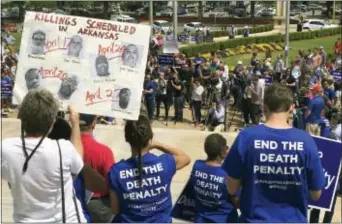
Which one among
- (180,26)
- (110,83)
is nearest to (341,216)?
(110,83)

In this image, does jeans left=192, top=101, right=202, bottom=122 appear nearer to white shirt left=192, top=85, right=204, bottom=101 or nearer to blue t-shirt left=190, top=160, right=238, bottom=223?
white shirt left=192, top=85, right=204, bottom=101

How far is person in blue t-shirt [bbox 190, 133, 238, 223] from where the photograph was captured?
4.95m

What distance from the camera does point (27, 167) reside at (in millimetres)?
3797

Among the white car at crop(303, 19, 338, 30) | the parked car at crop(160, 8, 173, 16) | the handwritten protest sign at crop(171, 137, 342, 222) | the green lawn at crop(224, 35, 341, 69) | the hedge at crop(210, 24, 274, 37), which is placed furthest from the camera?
the parked car at crop(160, 8, 173, 16)

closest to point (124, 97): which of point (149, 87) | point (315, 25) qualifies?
point (149, 87)

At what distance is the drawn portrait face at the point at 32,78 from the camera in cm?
557

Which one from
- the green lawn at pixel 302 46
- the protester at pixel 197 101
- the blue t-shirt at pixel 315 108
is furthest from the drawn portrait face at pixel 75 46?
the green lawn at pixel 302 46

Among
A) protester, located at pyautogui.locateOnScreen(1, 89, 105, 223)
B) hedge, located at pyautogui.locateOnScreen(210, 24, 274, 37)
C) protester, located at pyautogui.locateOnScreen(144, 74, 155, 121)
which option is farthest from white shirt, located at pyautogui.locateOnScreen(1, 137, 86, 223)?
hedge, located at pyautogui.locateOnScreen(210, 24, 274, 37)

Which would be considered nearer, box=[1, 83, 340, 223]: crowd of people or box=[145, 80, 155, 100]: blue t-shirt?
box=[1, 83, 340, 223]: crowd of people

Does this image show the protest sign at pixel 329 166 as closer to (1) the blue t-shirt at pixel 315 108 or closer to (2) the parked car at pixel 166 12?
(1) the blue t-shirt at pixel 315 108

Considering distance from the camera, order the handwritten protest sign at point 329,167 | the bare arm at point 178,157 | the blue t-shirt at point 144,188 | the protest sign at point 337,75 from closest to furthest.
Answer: the blue t-shirt at point 144,188
the bare arm at point 178,157
the handwritten protest sign at point 329,167
the protest sign at point 337,75

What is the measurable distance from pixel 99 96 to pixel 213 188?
4.06ft

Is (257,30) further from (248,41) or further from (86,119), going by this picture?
(86,119)

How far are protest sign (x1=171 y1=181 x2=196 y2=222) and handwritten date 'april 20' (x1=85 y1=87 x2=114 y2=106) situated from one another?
956 mm
